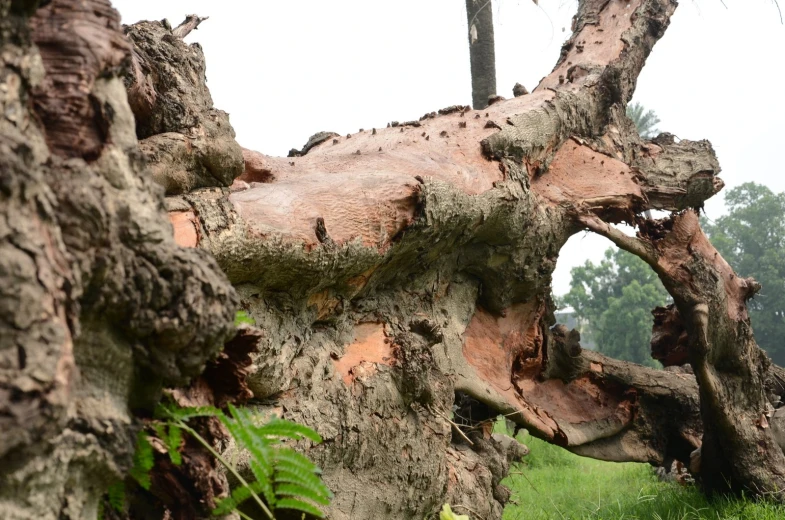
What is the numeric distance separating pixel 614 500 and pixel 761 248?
1843 cm

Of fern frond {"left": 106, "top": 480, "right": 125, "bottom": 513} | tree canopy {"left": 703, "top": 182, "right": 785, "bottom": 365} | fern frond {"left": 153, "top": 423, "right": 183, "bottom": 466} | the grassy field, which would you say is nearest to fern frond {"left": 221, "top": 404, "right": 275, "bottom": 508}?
fern frond {"left": 153, "top": 423, "right": 183, "bottom": 466}

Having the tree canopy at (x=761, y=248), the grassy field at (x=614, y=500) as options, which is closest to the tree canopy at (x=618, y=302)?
the tree canopy at (x=761, y=248)

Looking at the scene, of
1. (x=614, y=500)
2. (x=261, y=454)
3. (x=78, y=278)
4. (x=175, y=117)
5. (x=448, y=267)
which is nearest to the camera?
(x=78, y=278)

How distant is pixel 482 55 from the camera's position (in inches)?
317

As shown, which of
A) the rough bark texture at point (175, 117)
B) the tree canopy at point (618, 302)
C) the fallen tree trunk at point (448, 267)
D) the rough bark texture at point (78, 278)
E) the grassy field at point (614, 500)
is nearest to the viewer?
the rough bark texture at point (78, 278)

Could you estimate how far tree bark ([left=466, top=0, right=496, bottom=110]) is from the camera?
7.98 meters

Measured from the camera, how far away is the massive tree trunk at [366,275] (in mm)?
1235

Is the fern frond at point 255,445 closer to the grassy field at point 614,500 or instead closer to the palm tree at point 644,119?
the grassy field at point 614,500

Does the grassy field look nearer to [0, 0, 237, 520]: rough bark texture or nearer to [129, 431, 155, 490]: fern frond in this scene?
[129, 431, 155, 490]: fern frond

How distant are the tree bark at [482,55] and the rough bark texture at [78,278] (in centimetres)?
680

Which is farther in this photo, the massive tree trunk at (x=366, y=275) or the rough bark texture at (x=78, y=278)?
the massive tree trunk at (x=366, y=275)

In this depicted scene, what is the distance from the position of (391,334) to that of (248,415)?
1.77m

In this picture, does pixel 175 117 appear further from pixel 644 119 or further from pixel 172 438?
pixel 644 119

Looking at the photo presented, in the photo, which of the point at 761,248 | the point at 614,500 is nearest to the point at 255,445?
the point at 614,500
